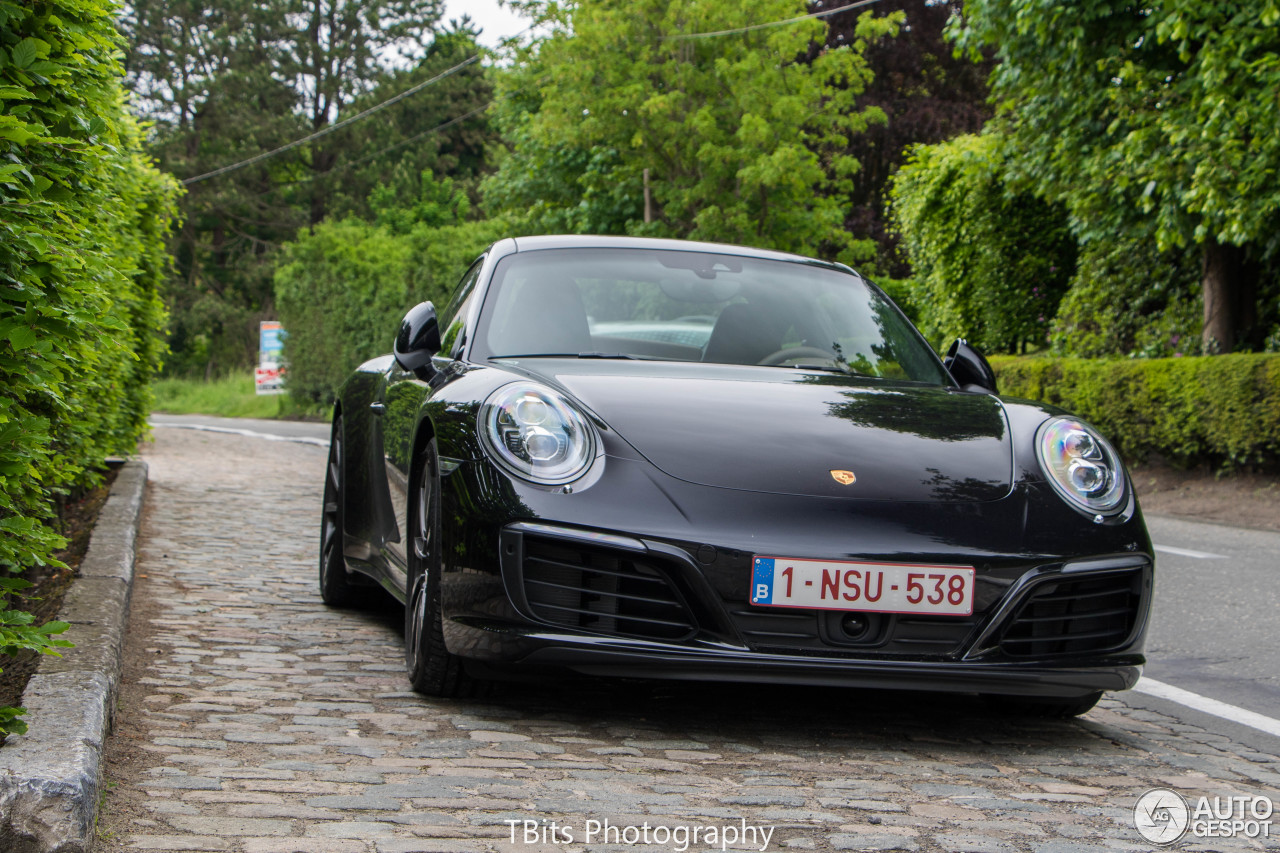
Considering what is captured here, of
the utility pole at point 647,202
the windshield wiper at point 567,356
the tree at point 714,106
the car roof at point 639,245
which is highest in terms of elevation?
the tree at point 714,106

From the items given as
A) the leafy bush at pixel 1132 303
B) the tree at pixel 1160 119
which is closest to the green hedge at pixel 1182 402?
the tree at pixel 1160 119

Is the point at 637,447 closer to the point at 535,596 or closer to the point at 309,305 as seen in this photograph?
the point at 535,596

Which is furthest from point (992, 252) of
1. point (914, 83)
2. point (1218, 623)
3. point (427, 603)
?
point (427, 603)

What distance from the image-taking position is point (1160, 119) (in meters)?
12.6

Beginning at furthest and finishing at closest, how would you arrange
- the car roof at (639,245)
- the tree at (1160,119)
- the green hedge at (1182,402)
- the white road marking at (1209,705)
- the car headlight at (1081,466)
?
the tree at (1160,119) → the green hedge at (1182,402) → the car roof at (639,245) → the white road marking at (1209,705) → the car headlight at (1081,466)

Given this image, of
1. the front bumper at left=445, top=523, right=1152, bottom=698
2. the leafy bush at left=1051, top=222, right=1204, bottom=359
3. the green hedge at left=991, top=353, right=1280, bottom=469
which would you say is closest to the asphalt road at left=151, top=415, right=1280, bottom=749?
the front bumper at left=445, top=523, right=1152, bottom=698

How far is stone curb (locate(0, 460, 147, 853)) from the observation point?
254 centimetres

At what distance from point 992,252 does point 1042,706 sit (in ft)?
48.3

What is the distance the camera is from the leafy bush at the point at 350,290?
94.8 ft

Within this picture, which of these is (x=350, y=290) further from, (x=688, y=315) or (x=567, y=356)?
(x=567, y=356)

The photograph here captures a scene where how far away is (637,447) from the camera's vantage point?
145 inches

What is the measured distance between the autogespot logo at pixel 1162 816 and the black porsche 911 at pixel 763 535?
0.43m

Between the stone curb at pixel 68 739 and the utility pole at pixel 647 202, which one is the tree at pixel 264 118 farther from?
the stone curb at pixel 68 739

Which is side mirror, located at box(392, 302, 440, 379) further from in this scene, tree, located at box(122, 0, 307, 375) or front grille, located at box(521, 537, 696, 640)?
tree, located at box(122, 0, 307, 375)
